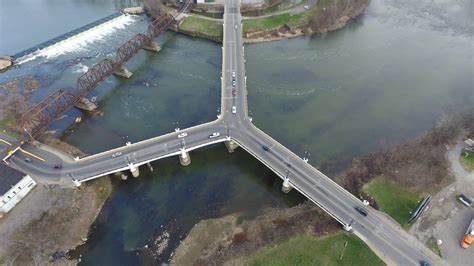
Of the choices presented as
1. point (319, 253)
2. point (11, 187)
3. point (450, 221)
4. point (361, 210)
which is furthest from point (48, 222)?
point (450, 221)

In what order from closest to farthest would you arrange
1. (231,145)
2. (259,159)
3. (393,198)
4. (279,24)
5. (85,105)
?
(393,198)
(259,159)
(231,145)
(85,105)
(279,24)

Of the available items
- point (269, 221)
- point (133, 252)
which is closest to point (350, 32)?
point (269, 221)

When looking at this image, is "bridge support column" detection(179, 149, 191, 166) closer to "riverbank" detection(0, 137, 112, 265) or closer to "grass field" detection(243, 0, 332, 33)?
"riverbank" detection(0, 137, 112, 265)

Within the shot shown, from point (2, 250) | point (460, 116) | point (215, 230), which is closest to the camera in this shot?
point (2, 250)

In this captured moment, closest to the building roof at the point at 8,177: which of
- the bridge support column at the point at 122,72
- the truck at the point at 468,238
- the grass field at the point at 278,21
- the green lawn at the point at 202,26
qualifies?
the bridge support column at the point at 122,72

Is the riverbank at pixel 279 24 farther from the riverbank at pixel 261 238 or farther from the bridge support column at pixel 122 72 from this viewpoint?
the riverbank at pixel 261 238

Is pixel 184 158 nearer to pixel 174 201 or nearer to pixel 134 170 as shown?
pixel 174 201

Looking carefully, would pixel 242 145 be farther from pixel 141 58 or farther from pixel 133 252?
pixel 141 58
